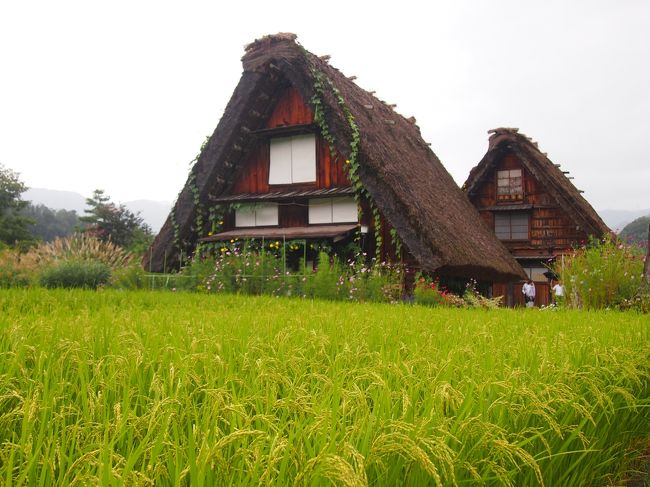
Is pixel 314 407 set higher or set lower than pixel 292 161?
lower

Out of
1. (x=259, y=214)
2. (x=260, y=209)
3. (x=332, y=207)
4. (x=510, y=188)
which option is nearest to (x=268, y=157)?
(x=260, y=209)

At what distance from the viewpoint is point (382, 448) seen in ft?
3.67

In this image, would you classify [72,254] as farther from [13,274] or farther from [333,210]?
[333,210]

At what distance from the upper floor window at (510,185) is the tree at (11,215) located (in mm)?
29723

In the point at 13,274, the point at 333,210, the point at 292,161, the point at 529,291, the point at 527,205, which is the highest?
the point at 292,161

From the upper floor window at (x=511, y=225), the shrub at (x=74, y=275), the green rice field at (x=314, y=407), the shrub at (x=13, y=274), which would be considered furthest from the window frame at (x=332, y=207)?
the upper floor window at (x=511, y=225)

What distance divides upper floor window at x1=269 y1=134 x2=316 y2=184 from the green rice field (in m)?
9.35

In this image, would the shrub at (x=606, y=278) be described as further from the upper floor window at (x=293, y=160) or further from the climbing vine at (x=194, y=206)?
the climbing vine at (x=194, y=206)

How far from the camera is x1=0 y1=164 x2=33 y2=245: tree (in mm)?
35681

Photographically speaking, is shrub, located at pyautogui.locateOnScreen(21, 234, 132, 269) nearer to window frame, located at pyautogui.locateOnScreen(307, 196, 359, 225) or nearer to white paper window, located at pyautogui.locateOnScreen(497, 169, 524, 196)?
window frame, located at pyautogui.locateOnScreen(307, 196, 359, 225)

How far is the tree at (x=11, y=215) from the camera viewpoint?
117 ft

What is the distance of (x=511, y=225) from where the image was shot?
63.8ft

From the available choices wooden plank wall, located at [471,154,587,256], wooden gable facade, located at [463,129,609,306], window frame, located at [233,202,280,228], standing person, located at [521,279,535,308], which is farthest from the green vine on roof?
standing person, located at [521,279,535,308]

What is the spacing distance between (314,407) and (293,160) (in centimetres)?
1223
